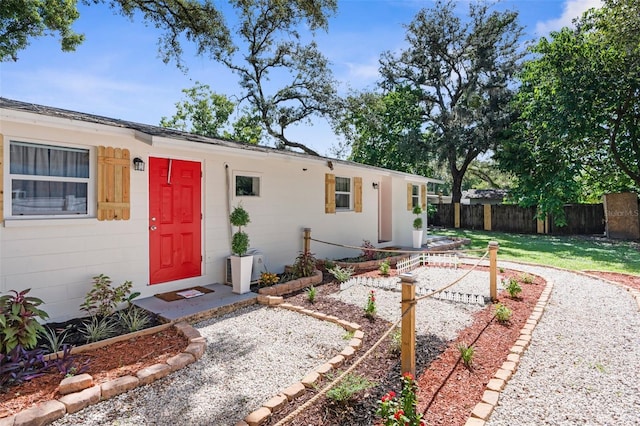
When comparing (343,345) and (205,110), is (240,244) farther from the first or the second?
(205,110)

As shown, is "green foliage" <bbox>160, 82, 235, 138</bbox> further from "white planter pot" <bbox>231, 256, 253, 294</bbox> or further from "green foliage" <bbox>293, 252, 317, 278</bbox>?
"white planter pot" <bbox>231, 256, 253, 294</bbox>

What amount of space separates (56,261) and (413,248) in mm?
9966

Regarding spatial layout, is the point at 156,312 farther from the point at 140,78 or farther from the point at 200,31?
the point at 140,78

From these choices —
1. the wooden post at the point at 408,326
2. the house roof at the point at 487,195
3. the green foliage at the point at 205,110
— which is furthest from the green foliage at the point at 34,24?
the house roof at the point at 487,195

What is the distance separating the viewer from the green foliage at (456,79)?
19.2 metres

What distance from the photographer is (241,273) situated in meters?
6.04

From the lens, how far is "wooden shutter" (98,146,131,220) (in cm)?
506

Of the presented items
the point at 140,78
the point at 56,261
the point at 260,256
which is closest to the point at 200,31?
the point at 140,78

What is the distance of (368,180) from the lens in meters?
11.0

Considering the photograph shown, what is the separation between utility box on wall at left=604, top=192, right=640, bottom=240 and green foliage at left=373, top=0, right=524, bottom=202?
594 centimetres

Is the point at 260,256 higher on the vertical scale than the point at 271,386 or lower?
higher

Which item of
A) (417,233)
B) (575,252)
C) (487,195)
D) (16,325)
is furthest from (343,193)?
(487,195)

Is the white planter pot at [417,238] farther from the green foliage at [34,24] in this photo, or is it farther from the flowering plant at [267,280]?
the green foliage at [34,24]

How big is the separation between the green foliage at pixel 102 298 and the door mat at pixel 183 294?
2.04 ft
